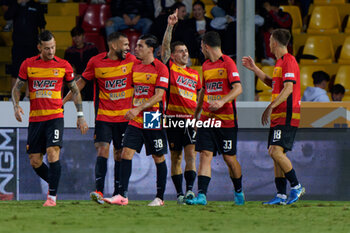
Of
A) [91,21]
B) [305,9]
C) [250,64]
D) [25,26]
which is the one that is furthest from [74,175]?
[305,9]

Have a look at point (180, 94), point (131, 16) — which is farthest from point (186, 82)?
point (131, 16)

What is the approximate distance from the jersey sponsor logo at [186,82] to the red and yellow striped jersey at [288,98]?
42.4 inches

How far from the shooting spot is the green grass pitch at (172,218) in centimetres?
652

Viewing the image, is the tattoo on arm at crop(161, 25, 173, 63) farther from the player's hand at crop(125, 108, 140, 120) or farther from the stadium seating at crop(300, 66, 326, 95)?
the stadium seating at crop(300, 66, 326, 95)

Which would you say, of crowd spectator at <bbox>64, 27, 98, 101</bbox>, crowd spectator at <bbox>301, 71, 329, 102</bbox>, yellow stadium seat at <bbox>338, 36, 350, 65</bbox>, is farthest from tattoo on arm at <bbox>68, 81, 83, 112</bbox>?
yellow stadium seat at <bbox>338, 36, 350, 65</bbox>

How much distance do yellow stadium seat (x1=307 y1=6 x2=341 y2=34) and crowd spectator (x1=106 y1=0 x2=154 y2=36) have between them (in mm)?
3438

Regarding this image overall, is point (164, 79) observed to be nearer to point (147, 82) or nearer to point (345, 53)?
point (147, 82)

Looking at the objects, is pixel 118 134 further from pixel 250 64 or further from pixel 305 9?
pixel 305 9

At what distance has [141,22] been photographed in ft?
48.7

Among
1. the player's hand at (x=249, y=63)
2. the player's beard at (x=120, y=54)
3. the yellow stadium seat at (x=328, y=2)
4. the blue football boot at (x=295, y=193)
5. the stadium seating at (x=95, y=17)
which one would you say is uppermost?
the yellow stadium seat at (x=328, y=2)

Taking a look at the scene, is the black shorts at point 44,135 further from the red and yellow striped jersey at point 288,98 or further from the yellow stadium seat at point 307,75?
the yellow stadium seat at point 307,75

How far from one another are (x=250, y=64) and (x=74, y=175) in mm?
3134

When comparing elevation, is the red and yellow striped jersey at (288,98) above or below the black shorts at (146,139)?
above

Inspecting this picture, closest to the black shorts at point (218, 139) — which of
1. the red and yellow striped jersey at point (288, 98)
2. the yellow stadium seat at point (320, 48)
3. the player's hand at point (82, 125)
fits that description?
the red and yellow striped jersey at point (288, 98)
